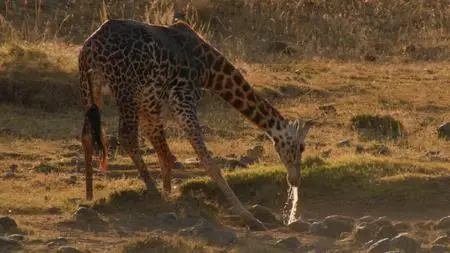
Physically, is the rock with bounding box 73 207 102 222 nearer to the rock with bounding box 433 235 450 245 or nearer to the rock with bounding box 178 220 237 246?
the rock with bounding box 178 220 237 246

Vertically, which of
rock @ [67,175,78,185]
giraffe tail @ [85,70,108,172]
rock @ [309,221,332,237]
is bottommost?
rock @ [67,175,78,185]

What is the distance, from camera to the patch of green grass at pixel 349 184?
11938mm

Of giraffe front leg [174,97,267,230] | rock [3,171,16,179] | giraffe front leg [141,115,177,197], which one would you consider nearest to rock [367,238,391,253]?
giraffe front leg [174,97,267,230]

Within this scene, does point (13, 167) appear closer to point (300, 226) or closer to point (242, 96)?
point (242, 96)

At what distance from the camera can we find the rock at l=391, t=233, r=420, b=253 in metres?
9.38

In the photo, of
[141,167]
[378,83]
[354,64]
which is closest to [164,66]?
[141,167]

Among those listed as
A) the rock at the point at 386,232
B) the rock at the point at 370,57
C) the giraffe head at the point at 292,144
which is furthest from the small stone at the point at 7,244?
the rock at the point at 370,57

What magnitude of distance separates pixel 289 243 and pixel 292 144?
270cm

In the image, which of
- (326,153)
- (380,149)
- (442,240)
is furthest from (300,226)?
(380,149)

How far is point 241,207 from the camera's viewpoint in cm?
1104

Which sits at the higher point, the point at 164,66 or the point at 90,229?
the point at 164,66

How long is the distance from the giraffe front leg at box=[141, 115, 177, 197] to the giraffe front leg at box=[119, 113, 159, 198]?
0.91 feet

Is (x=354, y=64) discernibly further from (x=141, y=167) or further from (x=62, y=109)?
(x=141, y=167)

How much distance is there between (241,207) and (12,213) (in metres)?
1.97
